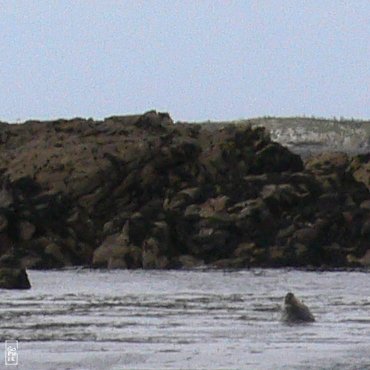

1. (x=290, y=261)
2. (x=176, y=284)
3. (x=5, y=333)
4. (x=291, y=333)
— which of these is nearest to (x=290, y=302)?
(x=291, y=333)

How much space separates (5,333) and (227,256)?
2504cm

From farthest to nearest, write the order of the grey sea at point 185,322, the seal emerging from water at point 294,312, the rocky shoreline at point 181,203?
the rocky shoreline at point 181,203 < the seal emerging from water at point 294,312 < the grey sea at point 185,322

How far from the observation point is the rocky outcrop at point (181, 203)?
50625 mm

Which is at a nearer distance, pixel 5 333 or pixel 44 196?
pixel 5 333

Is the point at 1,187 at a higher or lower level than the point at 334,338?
higher

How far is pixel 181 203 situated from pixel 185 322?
25.3m

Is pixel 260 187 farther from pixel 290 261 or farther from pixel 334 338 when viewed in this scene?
pixel 334 338

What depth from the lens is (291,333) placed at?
26.7m
